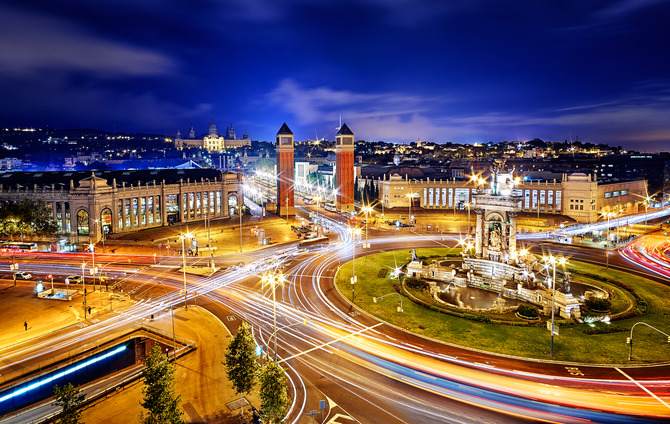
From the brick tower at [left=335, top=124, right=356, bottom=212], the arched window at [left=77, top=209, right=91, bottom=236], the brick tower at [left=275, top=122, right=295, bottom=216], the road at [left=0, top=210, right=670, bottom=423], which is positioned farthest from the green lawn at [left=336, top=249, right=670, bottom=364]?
the brick tower at [left=335, top=124, right=356, bottom=212]

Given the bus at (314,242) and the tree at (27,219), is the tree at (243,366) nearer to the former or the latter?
the bus at (314,242)

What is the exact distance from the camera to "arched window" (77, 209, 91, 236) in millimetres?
89500

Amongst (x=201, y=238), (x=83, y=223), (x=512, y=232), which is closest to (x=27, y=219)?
(x=83, y=223)

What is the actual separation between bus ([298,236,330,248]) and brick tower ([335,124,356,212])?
46.2 m

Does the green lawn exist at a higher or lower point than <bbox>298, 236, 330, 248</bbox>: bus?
lower

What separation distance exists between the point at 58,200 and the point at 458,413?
9444 cm

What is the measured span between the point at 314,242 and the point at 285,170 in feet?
148

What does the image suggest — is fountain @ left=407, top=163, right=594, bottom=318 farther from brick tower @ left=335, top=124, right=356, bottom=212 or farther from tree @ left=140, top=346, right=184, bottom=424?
brick tower @ left=335, top=124, right=356, bottom=212

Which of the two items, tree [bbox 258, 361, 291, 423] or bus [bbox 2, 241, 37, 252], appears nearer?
tree [bbox 258, 361, 291, 423]

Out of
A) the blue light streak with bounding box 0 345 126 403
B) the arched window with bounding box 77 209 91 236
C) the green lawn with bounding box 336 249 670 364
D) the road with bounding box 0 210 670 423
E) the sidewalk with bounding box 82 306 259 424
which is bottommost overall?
the blue light streak with bounding box 0 345 126 403

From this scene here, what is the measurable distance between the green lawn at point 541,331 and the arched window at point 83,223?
6444cm

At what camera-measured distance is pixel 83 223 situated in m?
90.0

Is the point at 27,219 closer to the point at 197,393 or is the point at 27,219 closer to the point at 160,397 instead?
the point at 197,393

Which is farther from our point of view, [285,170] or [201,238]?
[285,170]
